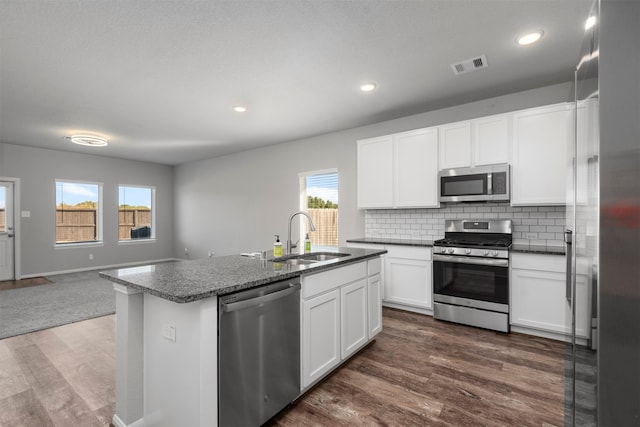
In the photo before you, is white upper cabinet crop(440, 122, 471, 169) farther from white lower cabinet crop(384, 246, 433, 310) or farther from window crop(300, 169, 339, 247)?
window crop(300, 169, 339, 247)

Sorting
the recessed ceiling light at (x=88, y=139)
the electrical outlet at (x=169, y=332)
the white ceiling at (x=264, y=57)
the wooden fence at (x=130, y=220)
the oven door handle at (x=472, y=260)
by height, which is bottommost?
the electrical outlet at (x=169, y=332)

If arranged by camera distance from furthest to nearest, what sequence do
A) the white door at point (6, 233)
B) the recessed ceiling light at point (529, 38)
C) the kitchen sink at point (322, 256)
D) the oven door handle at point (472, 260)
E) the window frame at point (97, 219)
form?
1. the window frame at point (97, 219)
2. the white door at point (6, 233)
3. the oven door handle at point (472, 260)
4. the kitchen sink at point (322, 256)
5. the recessed ceiling light at point (529, 38)

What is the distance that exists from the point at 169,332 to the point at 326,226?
3.95 metres

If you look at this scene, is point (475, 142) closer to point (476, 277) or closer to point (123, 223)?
point (476, 277)

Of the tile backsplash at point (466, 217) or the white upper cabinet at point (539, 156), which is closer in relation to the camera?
the white upper cabinet at point (539, 156)

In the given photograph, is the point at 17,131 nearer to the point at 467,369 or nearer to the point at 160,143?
the point at 160,143

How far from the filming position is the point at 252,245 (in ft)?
21.6

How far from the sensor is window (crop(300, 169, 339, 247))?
532 centimetres

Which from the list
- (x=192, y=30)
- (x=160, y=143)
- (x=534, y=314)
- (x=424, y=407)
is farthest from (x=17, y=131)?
(x=534, y=314)

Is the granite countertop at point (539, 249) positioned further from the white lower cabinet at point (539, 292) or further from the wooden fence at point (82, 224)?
the wooden fence at point (82, 224)

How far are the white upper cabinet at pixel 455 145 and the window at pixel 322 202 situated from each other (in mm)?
1933

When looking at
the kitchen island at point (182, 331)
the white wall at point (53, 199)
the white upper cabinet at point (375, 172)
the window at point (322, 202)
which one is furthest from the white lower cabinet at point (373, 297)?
the white wall at point (53, 199)

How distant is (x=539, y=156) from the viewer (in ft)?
10.4

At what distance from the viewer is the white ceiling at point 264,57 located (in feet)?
7.15
